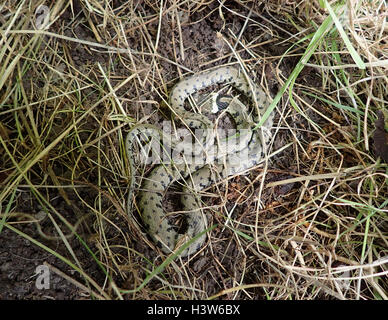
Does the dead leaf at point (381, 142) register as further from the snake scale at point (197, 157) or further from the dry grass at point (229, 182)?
the snake scale at point (197, 157)

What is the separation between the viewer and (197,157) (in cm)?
223

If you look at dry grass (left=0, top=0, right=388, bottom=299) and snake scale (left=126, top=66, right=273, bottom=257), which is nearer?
dry grass (left=0, top=0, right=388, bottom=299)

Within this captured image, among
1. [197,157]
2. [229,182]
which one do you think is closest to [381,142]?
[229,182]

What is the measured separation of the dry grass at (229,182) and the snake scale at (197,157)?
0.09 meters

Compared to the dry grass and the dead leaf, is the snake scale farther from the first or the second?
the dead leaf

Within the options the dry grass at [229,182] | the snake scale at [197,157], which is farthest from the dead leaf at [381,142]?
the snake scale at [197,157]

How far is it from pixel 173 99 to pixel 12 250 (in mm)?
1369

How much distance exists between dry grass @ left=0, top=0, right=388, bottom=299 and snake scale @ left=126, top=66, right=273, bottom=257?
0.09 meters

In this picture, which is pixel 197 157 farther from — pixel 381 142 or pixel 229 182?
pixel 381 142

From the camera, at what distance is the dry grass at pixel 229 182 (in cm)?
176

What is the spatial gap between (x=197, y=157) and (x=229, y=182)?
29 centimetres

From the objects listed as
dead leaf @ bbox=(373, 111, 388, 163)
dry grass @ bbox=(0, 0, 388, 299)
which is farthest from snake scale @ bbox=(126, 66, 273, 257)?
dead leaf @ bbox=(373, 111, 388, 163)

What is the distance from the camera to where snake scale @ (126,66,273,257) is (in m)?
2.01
